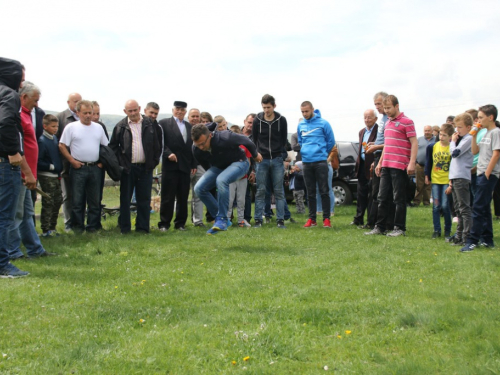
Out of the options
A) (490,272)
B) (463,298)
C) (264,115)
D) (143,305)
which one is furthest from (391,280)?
(264,115)

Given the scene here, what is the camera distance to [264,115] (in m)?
11.0

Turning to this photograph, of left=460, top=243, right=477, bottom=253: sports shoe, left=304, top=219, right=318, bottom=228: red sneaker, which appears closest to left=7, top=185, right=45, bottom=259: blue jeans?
left=304, top=219, right=318, bottom=228: red sneaker

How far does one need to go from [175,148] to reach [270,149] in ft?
6.31

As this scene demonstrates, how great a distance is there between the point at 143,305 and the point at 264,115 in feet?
21.5

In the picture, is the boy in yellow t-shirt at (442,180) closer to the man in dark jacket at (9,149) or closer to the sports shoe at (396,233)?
the sports shoe at (396,233)

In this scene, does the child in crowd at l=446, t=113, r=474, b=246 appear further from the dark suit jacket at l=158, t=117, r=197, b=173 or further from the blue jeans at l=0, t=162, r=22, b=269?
the blue jeans at l=0, t=162, r=22, b=269

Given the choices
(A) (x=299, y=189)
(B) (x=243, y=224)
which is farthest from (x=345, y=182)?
(B) (x=243, y=224)

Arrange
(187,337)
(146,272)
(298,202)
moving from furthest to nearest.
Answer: (298,202), (146,272), (187,337)

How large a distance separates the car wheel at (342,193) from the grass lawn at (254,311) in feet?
26.9

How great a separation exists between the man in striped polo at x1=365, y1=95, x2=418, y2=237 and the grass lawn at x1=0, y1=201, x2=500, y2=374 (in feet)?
4.97

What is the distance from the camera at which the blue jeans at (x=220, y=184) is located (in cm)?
859

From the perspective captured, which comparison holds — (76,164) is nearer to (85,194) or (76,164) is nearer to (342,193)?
(85,194)

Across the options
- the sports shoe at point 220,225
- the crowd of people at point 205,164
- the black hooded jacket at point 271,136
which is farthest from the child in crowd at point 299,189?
the sports shoe at point 220,225

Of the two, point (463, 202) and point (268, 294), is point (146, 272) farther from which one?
point (463, 202)
